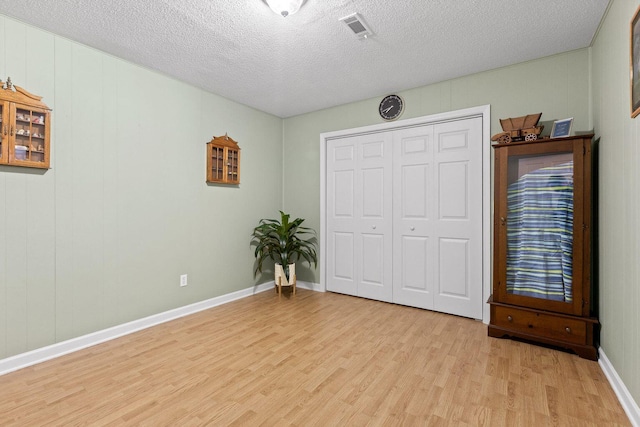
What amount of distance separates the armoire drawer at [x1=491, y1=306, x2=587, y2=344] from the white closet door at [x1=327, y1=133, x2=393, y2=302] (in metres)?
1.30

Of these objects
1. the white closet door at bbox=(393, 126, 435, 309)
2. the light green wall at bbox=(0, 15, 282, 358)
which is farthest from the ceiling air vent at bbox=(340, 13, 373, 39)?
the light green wall at bbox=(0, 15, 282, 358)

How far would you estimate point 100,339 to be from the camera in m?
2.63

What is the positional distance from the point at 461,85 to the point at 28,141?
12.6 feet

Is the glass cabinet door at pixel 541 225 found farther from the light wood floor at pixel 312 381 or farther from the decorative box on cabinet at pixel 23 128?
the decorative box on cabinet at pixel 23 128

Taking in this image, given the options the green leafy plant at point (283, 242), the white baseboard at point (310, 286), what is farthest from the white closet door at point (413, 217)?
the green leafy plant at point (283, 242)

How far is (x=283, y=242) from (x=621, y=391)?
3268 millimetres

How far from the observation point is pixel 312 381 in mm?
2031

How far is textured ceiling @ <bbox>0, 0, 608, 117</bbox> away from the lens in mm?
2082

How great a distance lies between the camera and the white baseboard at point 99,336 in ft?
7.22

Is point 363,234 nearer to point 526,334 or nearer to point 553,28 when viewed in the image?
point 526,334

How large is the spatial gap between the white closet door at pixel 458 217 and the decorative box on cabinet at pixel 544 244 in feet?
1.37

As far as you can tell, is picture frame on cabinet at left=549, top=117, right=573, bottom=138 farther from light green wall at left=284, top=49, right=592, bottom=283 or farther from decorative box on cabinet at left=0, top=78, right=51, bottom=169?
decorative box on cabinet at left=0, top=78, right=51, bottom=169

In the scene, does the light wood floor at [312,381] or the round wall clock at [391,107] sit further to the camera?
the round wall clock at [391,107]

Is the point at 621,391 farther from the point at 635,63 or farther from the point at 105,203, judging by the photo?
the point at 105,203
